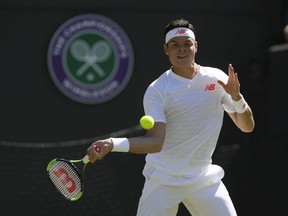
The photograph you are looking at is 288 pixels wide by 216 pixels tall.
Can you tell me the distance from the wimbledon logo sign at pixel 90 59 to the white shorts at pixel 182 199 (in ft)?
6.29

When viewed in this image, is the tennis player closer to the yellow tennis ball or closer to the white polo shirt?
the white polo shirt

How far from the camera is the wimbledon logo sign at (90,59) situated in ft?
21.5

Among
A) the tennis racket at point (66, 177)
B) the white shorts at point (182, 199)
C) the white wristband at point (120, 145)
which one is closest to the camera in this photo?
the white wristband at point (120, 145)

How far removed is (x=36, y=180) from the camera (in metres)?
6.65

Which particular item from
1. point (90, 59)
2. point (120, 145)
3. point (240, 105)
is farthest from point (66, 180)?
point (90, 59)

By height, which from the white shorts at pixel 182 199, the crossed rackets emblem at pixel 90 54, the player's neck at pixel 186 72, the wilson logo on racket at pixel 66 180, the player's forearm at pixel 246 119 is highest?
the crossed rackets emblem at pixel 90 54

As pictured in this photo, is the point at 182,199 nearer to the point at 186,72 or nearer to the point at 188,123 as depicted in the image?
the point at 188,123

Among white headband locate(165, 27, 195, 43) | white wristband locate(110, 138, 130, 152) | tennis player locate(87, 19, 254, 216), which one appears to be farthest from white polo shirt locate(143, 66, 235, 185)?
white wristband locate(110, 138, 130, 152)

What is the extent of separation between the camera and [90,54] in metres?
6.63

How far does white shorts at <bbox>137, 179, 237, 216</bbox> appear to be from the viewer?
4.80 meters

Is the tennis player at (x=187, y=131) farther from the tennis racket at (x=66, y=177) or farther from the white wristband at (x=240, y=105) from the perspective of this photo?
the tennis racket at (x=66, y=177)

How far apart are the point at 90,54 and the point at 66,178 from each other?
2129 mm

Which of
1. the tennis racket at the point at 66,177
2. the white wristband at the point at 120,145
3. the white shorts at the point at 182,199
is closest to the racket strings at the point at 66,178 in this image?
the tennis racket at the point at 66,177

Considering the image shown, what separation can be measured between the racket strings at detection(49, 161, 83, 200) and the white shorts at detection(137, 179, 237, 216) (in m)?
0.45
